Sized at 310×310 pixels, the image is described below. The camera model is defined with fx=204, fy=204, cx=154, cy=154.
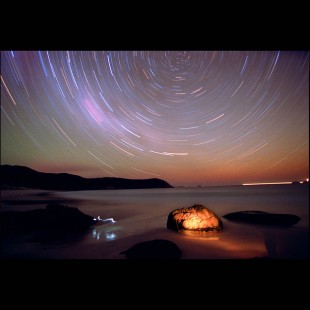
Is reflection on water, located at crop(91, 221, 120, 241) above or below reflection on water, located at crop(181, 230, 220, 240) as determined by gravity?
below

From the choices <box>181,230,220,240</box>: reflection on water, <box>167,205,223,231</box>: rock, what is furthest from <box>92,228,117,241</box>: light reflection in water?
<box>181,230,220,240</box>: reflection on water

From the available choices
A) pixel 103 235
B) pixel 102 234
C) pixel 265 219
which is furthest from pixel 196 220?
pixel 265 219

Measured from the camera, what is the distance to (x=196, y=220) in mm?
8438

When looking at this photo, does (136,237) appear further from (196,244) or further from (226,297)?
(226,297)

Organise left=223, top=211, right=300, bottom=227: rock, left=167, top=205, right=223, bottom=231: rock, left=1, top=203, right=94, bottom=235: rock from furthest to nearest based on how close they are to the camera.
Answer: left=223, top=211, right=300, bottom=227: rock → left=1, top=203, right=94, bottom=235: rock → left=167, top=205, right=223, bottom=231: rock

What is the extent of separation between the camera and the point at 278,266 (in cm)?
219

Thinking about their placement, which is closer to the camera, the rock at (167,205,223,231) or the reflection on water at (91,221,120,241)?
the rock at (167,205,223,231)

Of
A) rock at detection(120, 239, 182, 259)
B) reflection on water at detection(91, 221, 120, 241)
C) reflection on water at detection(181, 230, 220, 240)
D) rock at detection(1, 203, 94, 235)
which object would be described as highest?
rock at detection(120, 239, 182, 259)

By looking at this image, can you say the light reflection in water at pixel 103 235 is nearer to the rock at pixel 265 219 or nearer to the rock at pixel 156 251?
the rock at pixel 156 251

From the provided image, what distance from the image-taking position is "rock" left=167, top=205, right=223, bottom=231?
27.6 ft

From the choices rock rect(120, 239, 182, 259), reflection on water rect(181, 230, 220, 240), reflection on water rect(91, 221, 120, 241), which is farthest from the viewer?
reflection on water rect(91, 221, 120, 241)

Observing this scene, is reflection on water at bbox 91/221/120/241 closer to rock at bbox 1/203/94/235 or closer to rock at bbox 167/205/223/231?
rock at bbox 1/203/94/235

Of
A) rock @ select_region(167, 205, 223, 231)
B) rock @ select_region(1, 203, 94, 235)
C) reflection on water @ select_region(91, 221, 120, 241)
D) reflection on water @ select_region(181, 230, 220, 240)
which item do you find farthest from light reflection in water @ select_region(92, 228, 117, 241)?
reflection on water @ select_region(181, 230, 220, 240)
